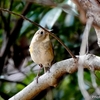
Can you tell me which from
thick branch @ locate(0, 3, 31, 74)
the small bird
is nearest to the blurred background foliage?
thick branch @ locate(0, 3, 31, 74)

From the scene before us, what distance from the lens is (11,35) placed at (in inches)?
56.5

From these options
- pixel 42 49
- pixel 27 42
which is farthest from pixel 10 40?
pixel 42 49

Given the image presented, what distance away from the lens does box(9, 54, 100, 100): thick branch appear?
28.3 inches

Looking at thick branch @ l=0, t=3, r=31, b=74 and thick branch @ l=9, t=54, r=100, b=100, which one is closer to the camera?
thick branch @ l=9, t=54, r=100, b=100

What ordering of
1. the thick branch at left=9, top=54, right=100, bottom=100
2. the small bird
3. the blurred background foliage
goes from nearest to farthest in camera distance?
1. the thick branch at left=9, top=54, right=100, bottom=100
2. the small bird
3. the blurred background foliage

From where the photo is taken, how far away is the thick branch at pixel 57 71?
718 millimetres

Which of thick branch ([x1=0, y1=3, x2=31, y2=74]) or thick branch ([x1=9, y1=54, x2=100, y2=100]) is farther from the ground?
thick branch ([x1=9, y1=54, x2=100, y2=100])

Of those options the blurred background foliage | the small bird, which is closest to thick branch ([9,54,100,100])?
the small bird

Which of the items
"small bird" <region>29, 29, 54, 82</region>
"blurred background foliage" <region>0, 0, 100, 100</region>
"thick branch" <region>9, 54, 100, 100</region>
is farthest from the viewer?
"blurred background foliage" <region>0, 0, 100, 100</region>

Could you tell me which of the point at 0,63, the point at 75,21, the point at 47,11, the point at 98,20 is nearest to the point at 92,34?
the point at 75,21

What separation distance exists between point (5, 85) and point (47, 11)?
50 centimetres

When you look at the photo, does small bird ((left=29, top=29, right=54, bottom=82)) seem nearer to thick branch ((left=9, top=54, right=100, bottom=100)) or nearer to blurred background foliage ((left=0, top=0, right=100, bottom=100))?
thick branch ((left=9, top=54, right=100, bottom=100))

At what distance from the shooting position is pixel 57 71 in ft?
2.60

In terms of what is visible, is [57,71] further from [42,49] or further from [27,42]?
[27,42]
